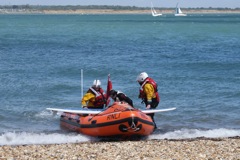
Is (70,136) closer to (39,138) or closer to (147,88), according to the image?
(39,138)

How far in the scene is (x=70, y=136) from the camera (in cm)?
1456

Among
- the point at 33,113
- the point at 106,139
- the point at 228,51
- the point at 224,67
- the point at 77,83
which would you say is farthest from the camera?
the point at 228,51

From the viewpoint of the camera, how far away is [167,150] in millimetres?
11422

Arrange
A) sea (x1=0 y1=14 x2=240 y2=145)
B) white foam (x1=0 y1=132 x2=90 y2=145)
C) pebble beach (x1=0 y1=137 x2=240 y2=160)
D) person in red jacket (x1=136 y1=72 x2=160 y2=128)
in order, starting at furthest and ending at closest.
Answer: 1. sea (x1=0 y1=14 x2=240 y2=145)
2. person in red jacket (x1=136 y1=72 x2=160 y2=128)
3. white foam (x1=0 y1=132 x2=90 y2=145)
4. pebble beach (x1=0 y1=137 x2=240 y2=160)

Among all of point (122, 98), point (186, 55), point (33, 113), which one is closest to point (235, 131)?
point (122, 98)

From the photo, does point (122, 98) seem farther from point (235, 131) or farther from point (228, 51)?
point (228, 51)

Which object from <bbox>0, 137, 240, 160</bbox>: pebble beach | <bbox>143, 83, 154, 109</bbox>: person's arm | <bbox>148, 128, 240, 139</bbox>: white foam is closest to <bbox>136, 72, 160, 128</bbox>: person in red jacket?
<bbox>143, 83, 154, 109</bbox>: person's arm

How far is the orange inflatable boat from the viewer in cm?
1332

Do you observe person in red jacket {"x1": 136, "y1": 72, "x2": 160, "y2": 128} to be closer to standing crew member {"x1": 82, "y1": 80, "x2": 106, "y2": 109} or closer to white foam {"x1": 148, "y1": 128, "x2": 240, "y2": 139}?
white foam {"x1": 148, "y1": 128, "x2": 240, "y2": 139}

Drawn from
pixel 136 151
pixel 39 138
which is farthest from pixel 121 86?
pixel 136 151

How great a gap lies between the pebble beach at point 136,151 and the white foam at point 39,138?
Answer: 1.90m

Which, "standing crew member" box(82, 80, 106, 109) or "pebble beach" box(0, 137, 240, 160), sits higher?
"standing crew member" box(82, 80, 106, 109)

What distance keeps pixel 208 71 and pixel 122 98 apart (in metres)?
15.2

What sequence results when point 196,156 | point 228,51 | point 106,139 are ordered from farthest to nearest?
point 228,51, point 106,139, point 196,156
